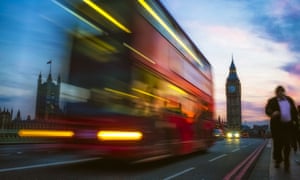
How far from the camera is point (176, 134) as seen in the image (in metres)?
10.3

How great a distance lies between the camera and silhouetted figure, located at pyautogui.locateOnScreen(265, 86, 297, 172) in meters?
7.61

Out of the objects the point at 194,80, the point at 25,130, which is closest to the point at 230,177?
the point at 25,130

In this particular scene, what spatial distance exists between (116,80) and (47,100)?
6.77 ft

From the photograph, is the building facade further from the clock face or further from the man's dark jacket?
the clock face

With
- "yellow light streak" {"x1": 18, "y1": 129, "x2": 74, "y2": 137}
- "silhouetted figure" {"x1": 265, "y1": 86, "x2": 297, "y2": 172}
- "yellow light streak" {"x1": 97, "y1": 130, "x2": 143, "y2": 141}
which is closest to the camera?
"silhouetted figure" {"x1": 265, "y1": 86, "x2": 297, "y2": 172}

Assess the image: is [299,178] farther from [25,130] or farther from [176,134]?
[25,130]

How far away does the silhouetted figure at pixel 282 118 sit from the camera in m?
7.61

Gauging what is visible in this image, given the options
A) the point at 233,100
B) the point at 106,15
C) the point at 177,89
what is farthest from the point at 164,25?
the point at 233,100

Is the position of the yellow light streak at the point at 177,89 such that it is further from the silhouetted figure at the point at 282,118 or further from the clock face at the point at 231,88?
the clock face at the point at 231,88

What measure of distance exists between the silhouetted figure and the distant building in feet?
15.2

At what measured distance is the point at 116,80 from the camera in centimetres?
816

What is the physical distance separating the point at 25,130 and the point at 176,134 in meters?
3.89

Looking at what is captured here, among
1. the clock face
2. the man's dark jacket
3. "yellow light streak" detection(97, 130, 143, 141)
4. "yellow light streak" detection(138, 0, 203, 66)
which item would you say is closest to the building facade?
"yellow light streak" detection(97, 130, 143, 141)

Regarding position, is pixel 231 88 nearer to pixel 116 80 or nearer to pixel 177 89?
pixel 177 89
